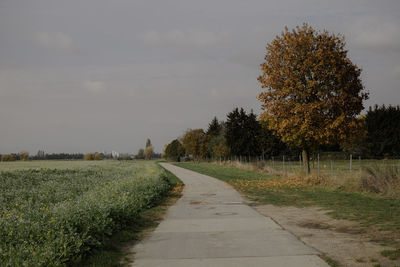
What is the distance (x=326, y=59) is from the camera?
20.3 metres

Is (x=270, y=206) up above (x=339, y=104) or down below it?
below

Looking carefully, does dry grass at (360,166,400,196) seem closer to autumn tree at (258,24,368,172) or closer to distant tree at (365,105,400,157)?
autumn tree at (258,24,368,172)

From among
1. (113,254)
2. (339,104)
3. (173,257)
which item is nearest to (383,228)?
(173,257)

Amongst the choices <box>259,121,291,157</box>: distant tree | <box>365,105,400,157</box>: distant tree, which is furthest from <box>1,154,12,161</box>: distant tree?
<box>365,105,400,157</box>: distant tree

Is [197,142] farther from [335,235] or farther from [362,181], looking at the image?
[335,235]

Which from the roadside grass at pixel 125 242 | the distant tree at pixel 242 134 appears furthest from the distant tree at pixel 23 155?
the roadside grass at pixel 125 242

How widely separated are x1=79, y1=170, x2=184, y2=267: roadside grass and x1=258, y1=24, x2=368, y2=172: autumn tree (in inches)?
444

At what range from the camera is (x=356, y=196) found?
1462 centimetres

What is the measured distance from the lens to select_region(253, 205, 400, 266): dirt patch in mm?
6145

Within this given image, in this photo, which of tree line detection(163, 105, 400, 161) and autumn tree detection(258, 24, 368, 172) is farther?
tree line detection(163, 105, 400, 161)

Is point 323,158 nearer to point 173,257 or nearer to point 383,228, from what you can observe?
point 383,228

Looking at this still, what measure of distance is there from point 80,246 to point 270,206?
821 centimetres

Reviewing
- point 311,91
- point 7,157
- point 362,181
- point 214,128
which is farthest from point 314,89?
point 7,157

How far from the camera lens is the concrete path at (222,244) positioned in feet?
19.7
